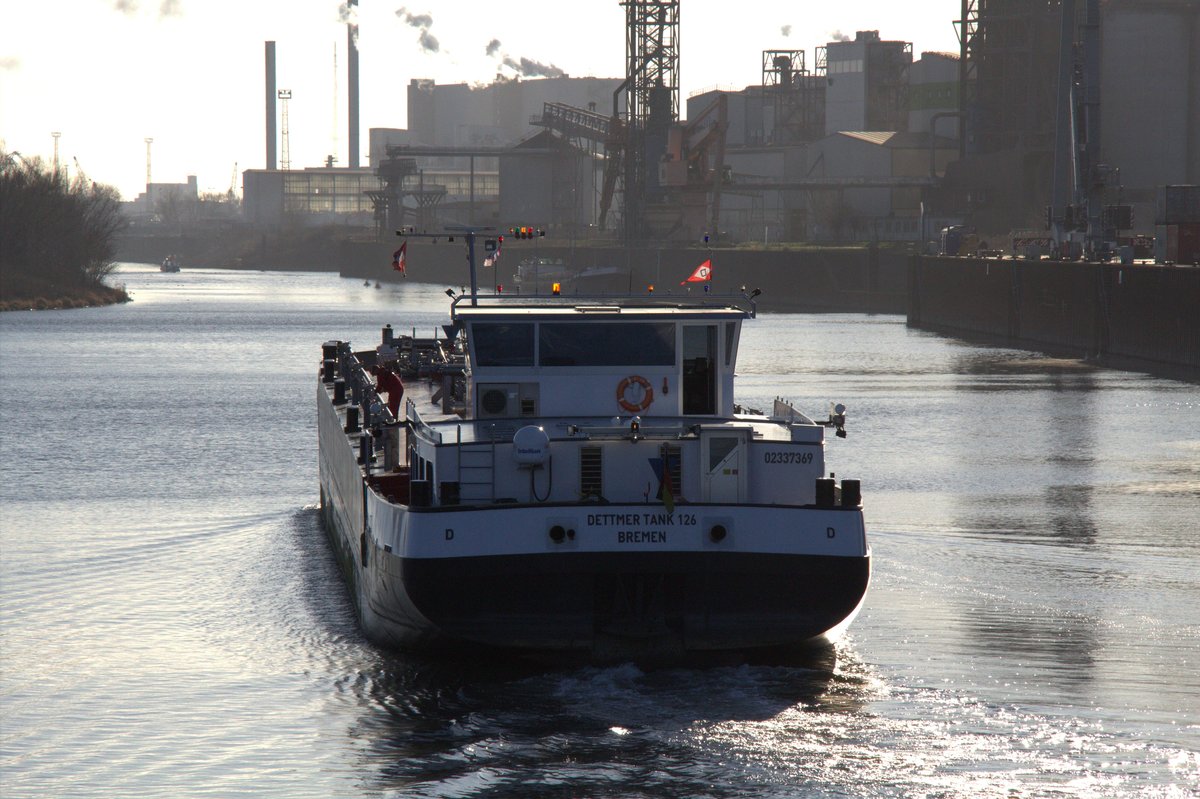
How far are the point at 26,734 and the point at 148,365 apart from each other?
59240 mm

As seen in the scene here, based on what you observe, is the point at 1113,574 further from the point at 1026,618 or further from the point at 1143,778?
the point at 1143,778

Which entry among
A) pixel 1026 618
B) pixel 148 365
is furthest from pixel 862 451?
pixel 148 365

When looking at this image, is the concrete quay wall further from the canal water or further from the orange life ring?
the orange life ring

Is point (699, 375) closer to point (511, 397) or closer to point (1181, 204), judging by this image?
point (511, 397)

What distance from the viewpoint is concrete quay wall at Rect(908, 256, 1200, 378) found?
68250 millimetres

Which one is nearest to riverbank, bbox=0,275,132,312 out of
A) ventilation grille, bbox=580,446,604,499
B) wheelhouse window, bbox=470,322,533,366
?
wheelhouse window, bbox=470,322,533,366

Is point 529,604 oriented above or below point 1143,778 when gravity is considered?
above

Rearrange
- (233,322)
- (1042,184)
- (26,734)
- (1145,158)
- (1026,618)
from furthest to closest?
(1042,184), (1145,158), (233,322), (1026,618), (26,734)

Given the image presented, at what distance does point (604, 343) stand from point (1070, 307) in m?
63.9

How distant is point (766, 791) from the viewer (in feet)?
53.4

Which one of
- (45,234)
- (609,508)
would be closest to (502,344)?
(609,508)

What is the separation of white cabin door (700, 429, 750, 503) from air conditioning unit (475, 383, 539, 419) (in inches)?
116

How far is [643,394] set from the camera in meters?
22.0

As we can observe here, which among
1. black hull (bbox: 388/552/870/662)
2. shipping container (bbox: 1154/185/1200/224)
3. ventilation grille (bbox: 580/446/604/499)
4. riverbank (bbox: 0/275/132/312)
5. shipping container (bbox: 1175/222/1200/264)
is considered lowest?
black hull (bbox: 388/552/870/662)
